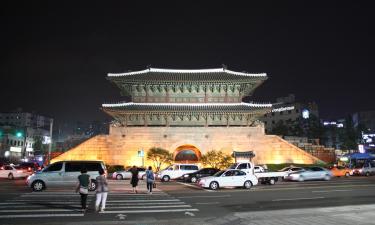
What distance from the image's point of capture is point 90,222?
995 centimetres

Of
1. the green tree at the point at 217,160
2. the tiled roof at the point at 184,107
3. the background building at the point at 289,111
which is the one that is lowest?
the green tree at the point at 217,160

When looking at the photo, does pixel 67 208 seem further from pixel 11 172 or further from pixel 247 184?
pixel 11 172

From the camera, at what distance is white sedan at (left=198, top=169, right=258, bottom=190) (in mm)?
21922

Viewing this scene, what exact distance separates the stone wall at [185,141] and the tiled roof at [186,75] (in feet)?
23.4

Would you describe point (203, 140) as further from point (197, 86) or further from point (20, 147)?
point (20, 147)

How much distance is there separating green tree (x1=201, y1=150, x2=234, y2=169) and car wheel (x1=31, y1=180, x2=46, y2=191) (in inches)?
960

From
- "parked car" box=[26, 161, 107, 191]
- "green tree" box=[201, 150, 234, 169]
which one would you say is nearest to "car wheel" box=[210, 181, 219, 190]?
"parked car" box=[26, 161, 107, 191]

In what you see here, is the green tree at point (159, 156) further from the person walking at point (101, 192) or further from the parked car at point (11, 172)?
the person walking at point (101, 192)

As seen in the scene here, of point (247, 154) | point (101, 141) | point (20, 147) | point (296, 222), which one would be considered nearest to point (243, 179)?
point (296, 222)

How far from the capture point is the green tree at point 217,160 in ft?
133

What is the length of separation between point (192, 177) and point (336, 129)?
220 ft

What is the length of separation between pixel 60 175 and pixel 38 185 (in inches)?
52.7

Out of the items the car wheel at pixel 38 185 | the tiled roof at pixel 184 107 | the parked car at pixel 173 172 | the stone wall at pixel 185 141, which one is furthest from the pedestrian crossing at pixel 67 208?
the tiled roof at pixel 184 107

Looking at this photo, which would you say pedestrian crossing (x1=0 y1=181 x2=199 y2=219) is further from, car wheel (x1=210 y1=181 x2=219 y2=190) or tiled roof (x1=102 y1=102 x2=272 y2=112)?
tiled roof (x1=102 y1=102 x2=272 y2=112)
